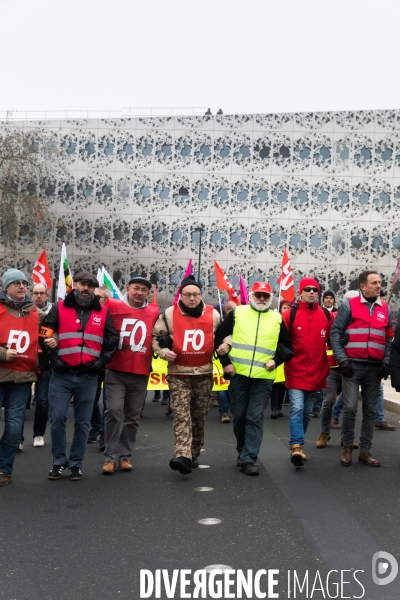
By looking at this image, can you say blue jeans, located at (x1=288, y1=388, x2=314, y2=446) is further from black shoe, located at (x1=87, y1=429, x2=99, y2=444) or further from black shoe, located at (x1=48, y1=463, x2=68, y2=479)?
black shoe, located at (x1=87, y1=429, x2=99, y2=444)

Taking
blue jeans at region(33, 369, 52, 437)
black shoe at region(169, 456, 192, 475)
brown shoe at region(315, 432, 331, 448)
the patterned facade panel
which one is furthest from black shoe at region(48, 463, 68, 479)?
the patterned facade panel

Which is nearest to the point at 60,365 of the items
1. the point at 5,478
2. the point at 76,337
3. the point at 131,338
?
the point at 76,337

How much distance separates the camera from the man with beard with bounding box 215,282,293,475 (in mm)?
7523

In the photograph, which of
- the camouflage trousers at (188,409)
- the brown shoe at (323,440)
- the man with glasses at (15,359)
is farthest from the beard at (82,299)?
the brown shoe at (323,440)

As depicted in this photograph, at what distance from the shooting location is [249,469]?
23.7ft

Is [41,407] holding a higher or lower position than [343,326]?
lower

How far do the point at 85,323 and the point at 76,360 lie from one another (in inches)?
14.2

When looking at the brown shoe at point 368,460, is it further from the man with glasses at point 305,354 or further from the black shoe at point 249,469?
the black shoe at point 249,469

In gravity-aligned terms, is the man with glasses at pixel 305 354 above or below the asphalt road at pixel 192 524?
above

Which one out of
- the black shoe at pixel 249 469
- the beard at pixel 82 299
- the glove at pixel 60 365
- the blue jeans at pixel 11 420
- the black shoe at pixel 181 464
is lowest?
the black shoe at pixel 249 469

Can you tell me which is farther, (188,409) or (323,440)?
(323,440)

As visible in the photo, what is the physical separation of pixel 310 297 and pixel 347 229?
4534cm

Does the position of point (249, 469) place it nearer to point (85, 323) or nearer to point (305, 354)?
point (305, 354)

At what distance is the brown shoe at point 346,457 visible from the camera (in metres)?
7.77
